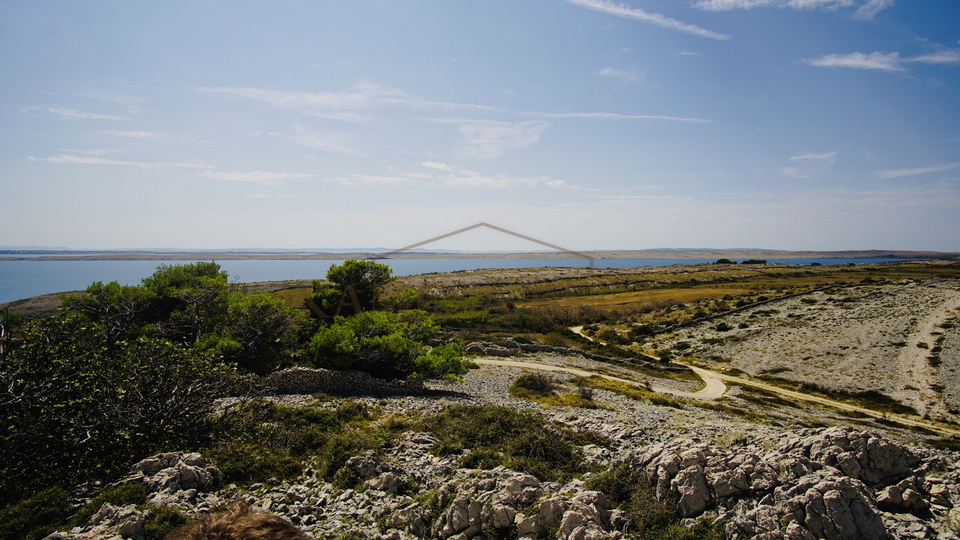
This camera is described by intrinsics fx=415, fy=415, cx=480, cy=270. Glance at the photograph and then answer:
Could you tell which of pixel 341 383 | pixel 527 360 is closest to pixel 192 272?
pixel 341 383

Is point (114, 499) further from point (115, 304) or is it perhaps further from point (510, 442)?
point (115, 304)

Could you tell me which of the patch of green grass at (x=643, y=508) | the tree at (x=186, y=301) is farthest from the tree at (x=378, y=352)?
the patch of green grass at (x=643, y=508)

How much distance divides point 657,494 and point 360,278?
30.0m

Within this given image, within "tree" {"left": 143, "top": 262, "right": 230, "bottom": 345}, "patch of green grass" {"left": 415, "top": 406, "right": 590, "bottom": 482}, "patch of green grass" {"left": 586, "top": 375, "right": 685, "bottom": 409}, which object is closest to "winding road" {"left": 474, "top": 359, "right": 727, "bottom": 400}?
"patch of green grass" {"left": 586, "top": 375, "right": 685, "bottom": 409}

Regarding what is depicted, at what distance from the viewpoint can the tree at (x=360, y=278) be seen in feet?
115

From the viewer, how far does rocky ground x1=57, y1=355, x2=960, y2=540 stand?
771cm

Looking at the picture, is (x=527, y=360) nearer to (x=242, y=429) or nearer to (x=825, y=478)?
(x=242, y=429)

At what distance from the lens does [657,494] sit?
9516 millimetres

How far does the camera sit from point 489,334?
182ft

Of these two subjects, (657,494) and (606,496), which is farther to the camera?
(606,496)

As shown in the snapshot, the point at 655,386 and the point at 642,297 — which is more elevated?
the point at 642,297

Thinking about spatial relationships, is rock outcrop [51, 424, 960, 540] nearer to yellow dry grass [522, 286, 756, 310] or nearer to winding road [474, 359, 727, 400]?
winding road [474, 359, 727, 400]

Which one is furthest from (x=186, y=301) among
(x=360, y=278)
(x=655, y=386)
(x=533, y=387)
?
(x=655, y=386)

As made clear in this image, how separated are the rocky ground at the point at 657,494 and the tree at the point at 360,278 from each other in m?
23.5
